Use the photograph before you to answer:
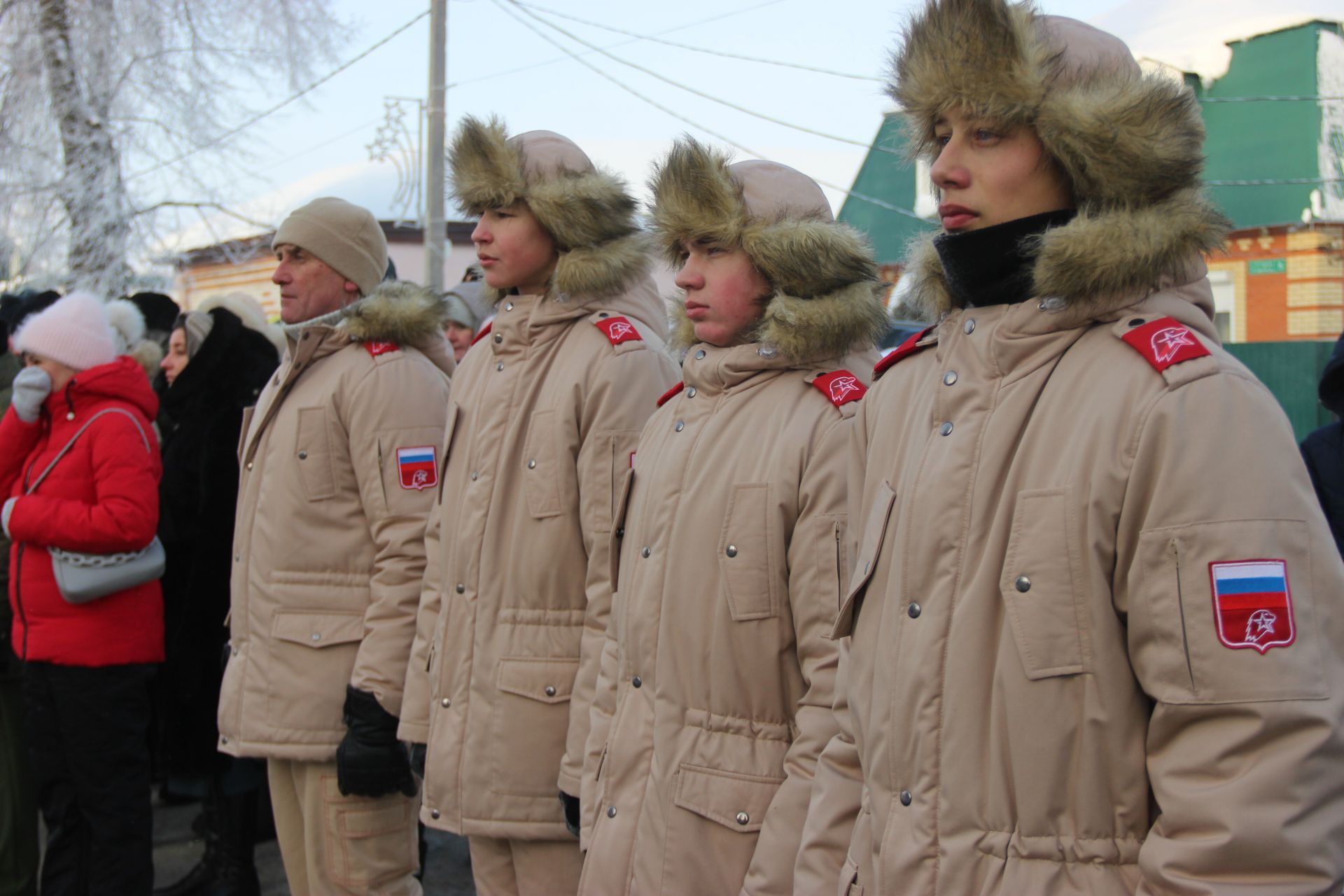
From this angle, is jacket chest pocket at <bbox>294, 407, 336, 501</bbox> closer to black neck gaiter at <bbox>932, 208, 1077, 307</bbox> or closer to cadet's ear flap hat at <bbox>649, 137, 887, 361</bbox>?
cadet's ear flap hat at <bbox>649, 137, 887, 361</bbox>

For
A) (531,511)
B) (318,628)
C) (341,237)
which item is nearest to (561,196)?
(531,511)

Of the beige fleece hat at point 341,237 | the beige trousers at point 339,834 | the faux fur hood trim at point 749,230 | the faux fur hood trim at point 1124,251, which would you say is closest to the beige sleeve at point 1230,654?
the faux fur hood trim at point 1124,251

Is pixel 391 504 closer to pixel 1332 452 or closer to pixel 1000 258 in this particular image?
pixel 1000 258

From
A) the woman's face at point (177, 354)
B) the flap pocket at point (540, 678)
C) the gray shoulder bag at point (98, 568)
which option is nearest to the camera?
the flap pocket at point (540, 678)

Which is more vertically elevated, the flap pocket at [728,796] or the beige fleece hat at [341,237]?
the beige fleece hat at [341,237]

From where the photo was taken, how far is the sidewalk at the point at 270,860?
5.21 m

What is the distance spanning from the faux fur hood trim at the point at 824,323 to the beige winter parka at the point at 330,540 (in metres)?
1.42

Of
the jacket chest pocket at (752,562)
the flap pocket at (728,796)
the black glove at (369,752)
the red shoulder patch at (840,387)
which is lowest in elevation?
the black glove at (369,752)

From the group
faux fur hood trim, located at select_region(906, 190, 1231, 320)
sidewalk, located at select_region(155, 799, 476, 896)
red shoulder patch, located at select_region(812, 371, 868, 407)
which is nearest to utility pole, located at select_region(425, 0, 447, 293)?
sidewalk, located at select_region(155, 799, 476, 896)

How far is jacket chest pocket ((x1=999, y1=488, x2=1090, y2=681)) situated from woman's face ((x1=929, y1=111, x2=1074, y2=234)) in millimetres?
456

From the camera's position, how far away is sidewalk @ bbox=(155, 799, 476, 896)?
5.21 metres

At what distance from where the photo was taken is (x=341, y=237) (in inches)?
165

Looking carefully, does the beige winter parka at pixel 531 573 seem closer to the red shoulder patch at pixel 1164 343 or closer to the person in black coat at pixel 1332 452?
the red shoulder patch at pixel 1164 343

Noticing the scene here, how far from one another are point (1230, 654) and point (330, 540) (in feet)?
9.19
